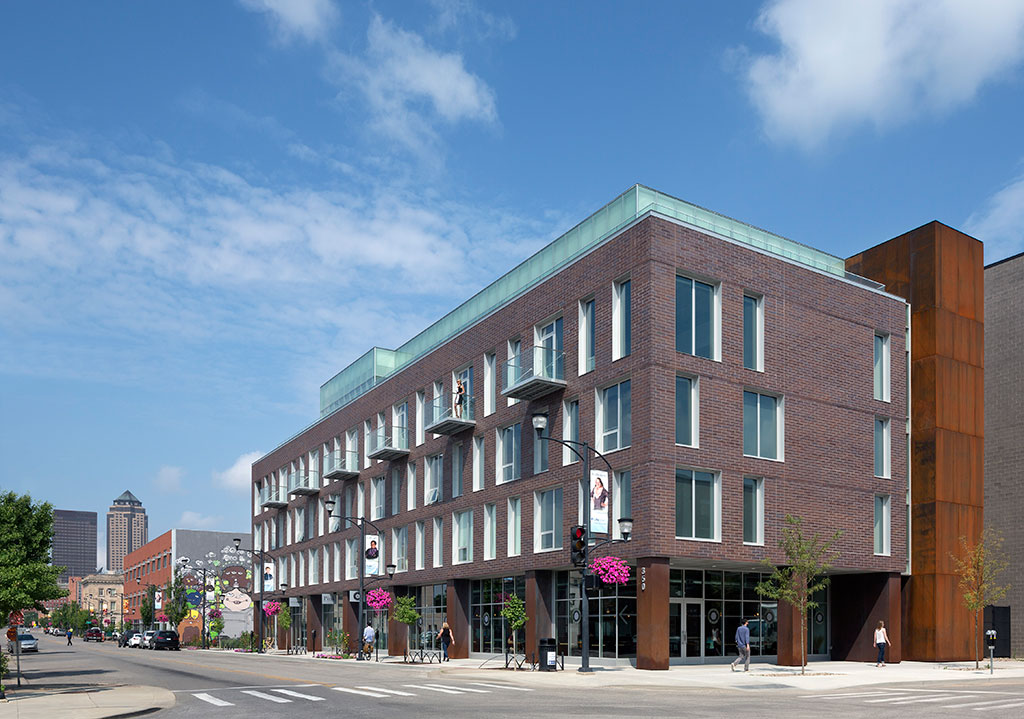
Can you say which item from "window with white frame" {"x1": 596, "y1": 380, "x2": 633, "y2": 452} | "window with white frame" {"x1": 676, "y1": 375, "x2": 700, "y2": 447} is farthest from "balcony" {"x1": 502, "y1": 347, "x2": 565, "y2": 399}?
"window with white frame" {"x1": 676, "y1": 375, "x2": 700, "y2": 447}

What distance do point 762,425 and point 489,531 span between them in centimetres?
1422

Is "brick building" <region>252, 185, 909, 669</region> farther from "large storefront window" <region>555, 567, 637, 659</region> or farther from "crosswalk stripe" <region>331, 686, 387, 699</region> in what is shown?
"crosswalk stripe" <region>331, 686, 387, 699</region>

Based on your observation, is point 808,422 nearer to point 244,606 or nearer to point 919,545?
point 919,545

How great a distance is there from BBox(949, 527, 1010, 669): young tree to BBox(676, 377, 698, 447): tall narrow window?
1259cm

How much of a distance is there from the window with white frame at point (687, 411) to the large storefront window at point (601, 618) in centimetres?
565

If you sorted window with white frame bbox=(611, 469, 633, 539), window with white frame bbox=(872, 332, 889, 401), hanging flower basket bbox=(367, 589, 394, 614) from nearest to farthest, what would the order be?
window with white frame bbox=(611, 469, 633, 539) → window with white frame bbox=(872, 332, 889, 401) → hanging flower basket bbox=(367, 589, 394, 614)

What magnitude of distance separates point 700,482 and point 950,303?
54.1ft

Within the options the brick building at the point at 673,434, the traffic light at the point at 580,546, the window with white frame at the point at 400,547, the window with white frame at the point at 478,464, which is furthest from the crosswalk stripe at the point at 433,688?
the window with white frame at the point at 400,547

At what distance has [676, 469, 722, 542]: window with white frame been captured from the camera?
3753cm

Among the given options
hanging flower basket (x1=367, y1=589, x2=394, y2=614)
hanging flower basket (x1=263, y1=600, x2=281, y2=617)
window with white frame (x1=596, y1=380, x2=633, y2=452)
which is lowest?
hanging flower basket (x1=263, y1=600, x2=281, y2=617)

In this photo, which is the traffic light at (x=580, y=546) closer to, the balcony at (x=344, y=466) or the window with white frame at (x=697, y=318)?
the window with white frame at (x=697, y=318)

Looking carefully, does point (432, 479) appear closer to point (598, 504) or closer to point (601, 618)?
point (601, 618)

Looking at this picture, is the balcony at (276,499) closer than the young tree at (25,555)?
No

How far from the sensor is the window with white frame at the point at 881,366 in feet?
148
